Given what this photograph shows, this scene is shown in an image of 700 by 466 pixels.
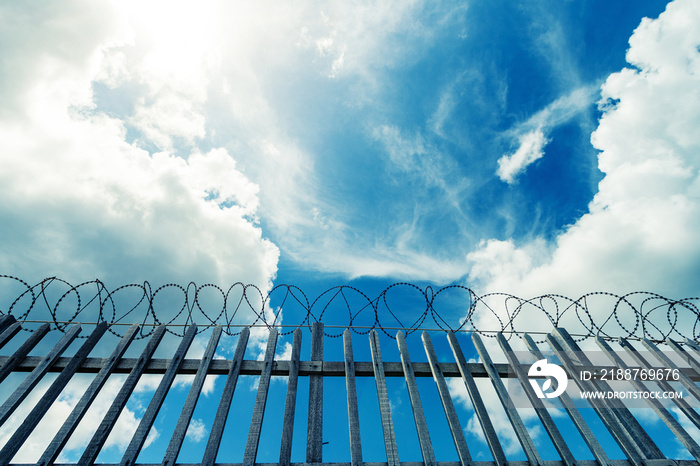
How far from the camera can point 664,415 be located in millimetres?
3900

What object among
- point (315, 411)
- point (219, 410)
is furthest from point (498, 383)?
point (219, 410)

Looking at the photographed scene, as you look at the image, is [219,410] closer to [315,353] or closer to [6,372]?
[315,353]

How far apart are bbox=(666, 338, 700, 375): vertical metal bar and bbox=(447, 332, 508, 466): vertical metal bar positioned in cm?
361

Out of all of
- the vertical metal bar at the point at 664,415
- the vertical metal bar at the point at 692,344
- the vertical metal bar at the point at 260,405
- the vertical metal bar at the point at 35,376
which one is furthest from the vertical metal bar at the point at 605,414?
the vertical metal bar at the point at 35,376

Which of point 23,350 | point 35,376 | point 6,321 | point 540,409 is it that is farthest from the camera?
point 6,321

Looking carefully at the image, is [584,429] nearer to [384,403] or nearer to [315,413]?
[384,403]

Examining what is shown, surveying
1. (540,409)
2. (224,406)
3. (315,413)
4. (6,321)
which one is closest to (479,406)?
(540,409)

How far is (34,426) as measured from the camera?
3389mm

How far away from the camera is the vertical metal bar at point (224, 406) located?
10.1ft

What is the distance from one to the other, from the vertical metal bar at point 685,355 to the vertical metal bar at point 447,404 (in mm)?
3976

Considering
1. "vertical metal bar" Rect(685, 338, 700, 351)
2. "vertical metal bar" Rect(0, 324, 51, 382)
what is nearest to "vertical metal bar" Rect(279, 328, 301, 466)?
"vertical metal bar" Rect(0, 324, 51, 382)

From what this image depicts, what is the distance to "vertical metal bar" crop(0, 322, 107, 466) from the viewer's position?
3154 millimetres

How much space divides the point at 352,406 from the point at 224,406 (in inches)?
56.0

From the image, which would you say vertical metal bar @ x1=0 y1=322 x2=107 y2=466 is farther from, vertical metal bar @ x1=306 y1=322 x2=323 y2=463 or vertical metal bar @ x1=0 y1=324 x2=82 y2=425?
vertical metal bar @ x1=306 y1=322 x2=323 y2=463
